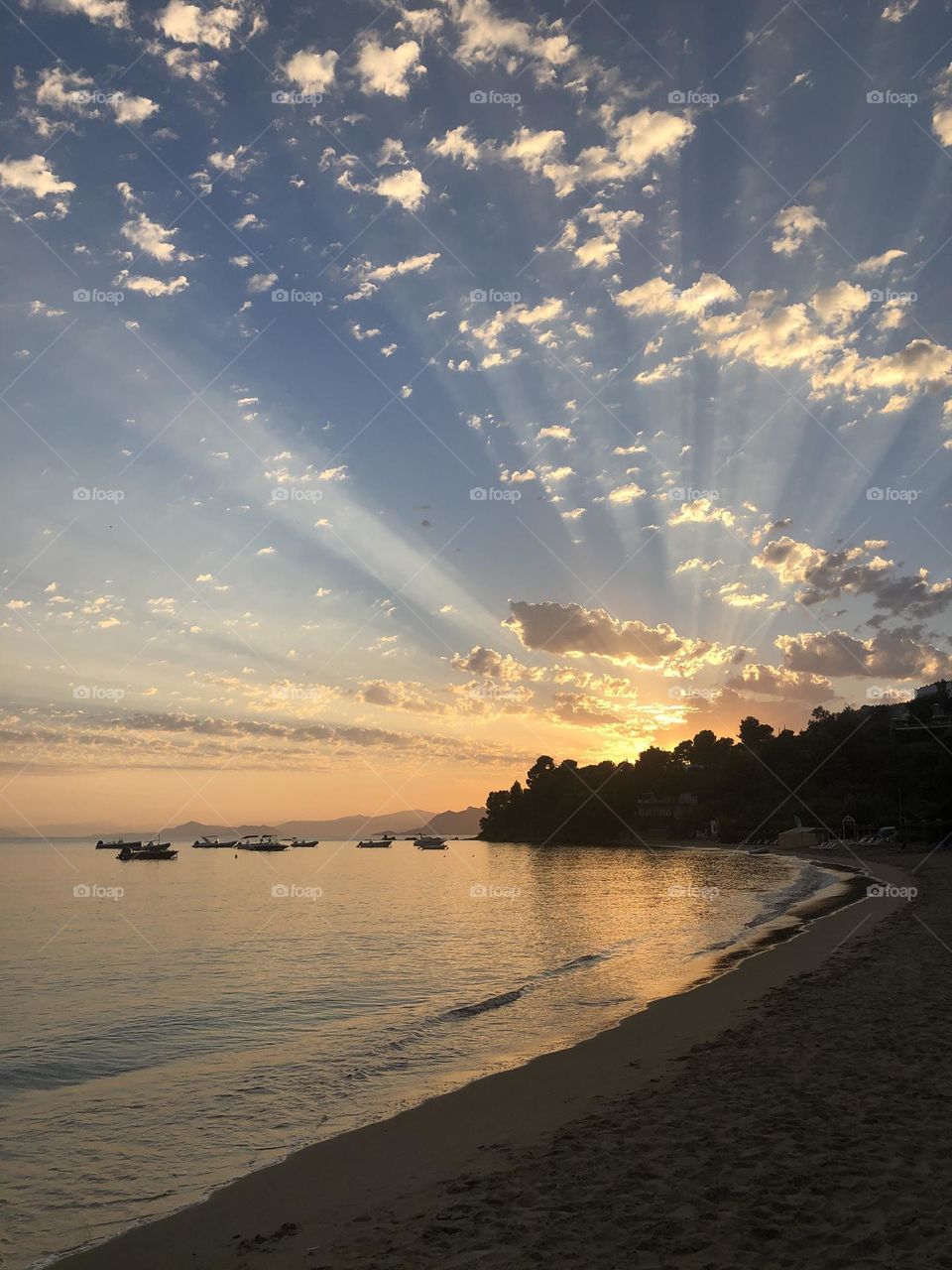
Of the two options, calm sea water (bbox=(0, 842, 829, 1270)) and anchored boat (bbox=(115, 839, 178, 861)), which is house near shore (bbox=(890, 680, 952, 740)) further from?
anchored boat (bbox=(115, 839, 178, 861))

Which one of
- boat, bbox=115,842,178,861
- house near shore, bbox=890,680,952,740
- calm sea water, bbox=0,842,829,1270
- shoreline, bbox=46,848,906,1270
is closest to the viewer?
shoreline, bbox=46,848,906,1270

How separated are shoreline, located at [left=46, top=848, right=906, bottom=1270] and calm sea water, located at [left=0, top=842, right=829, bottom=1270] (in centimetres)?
78

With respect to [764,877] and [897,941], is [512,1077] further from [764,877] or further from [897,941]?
[764,877]

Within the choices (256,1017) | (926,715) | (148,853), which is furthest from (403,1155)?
(926,715)

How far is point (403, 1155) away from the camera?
11.4m

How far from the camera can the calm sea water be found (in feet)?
41.1

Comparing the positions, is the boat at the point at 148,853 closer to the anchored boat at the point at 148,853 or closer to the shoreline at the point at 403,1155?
the anchored boat at the point at 148,853

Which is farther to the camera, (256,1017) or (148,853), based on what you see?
(148,853)

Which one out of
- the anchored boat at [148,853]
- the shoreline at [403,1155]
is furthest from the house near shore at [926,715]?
the anchored boat at [148,853]

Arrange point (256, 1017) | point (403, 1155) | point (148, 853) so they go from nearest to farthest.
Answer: point (403, 1155), point (256, 1017), point (148, 853)

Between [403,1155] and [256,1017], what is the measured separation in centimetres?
1413

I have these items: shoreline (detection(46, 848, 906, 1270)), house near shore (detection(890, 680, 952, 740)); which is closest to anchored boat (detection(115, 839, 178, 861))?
house near shore (detection(890, 680, 952, 740))

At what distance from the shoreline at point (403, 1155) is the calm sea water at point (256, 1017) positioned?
781 millimetres

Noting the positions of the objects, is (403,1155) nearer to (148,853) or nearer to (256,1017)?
(256,1017)
